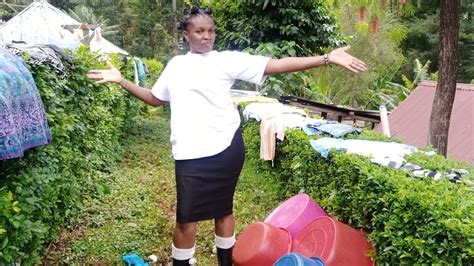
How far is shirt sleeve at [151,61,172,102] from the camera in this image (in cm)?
299

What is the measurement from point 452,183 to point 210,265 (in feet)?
6.56

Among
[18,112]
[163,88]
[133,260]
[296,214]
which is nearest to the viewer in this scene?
[18,112]

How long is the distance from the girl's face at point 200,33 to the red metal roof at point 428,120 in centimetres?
563

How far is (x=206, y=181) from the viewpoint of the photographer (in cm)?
288

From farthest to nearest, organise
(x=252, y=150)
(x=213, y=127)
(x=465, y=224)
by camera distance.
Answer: (x=252, y=150), (x=213, y=127), (x=465, y=224)

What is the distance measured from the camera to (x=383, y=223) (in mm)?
3041

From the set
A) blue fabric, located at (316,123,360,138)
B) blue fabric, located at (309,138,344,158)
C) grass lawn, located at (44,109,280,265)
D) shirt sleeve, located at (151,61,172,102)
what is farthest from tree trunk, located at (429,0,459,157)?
shirt sleeve, located at (151,61,172,102)

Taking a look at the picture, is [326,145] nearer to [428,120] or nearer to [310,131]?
[310,131]

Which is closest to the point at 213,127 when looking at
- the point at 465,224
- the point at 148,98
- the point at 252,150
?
the point at 148,98

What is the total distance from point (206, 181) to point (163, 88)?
70 centimetres

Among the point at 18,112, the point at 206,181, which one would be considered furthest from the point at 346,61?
the point at 18,112

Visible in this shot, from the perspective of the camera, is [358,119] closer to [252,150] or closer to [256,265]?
[252,150]

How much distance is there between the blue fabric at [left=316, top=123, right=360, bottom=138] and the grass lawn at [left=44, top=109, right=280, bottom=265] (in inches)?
46.7

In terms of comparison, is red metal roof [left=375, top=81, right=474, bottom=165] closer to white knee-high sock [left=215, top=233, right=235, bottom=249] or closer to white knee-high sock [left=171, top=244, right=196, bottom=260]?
white knee-high sock [left=215, top=233, right=235, bottom=249]
